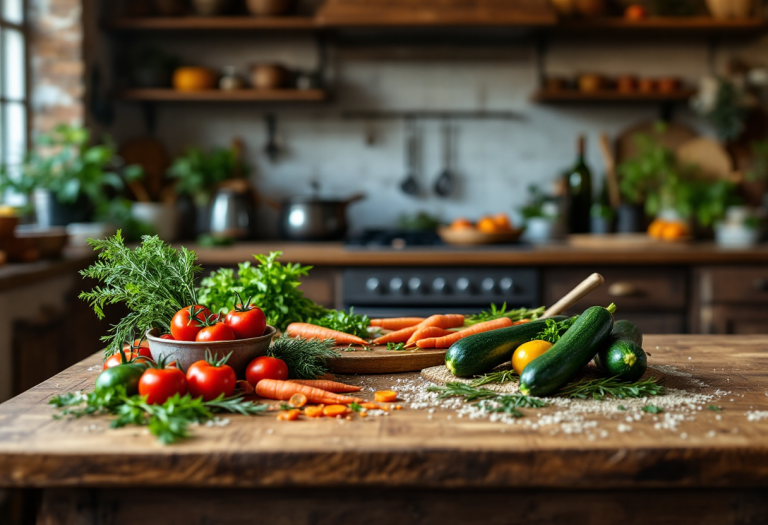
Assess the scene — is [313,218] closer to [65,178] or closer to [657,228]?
[65,178]

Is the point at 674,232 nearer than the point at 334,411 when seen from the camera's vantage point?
No

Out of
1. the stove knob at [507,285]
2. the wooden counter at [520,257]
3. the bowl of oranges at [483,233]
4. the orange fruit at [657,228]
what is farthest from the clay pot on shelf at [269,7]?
the orange fruit at [657,228]

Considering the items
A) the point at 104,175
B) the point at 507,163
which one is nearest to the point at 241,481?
the point at 104,175

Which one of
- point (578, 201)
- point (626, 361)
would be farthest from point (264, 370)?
point (578, 201)

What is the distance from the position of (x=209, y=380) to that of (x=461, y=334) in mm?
609

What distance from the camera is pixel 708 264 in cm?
324

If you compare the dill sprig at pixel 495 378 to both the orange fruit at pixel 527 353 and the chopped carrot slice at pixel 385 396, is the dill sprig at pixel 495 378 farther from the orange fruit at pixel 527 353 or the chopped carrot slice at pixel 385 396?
the chopped carrot slice at pixel 385 396

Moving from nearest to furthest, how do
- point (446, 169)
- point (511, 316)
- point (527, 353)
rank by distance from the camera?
point (527, 353) → point (511, 316) → point (446, 169)

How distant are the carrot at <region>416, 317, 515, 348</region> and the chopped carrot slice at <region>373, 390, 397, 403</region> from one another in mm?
270

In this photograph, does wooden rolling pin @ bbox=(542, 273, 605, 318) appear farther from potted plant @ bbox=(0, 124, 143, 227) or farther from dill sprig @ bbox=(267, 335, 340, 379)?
potted plant @ bbox=(0, 124, 143, 227)

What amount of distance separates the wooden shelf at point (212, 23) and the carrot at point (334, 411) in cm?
290

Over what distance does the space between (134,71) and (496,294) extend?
2.29 metres

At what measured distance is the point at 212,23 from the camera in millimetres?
3727

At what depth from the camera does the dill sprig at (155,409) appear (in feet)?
3.55
